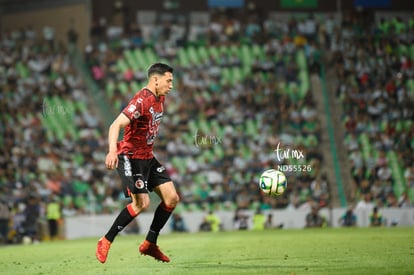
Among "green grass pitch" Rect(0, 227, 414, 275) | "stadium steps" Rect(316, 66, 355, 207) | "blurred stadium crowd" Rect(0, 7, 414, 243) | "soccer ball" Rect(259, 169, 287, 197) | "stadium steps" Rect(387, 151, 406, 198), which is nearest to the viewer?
"green grass pitch" Rect(0, 227, 414, 275)

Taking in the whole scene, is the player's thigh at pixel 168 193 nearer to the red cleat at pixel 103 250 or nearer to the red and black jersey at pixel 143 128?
the red and black jersey at pixel 143 128

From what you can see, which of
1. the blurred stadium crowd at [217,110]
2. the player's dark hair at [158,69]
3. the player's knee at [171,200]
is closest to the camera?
the player's dark hair at [158,69]

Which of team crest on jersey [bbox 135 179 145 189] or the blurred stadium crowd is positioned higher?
the blurred stadium crowd

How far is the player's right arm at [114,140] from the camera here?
10.4 metres

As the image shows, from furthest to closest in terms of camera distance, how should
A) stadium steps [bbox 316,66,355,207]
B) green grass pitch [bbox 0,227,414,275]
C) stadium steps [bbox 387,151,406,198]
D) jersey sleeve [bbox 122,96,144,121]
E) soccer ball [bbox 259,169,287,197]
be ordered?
stadium steps [bbox 316,66,355,207] < stadium steps [bbox 387,151,406,198] < soccer ball [bbox 259,169,287,197] < jersey sleeve [bbox 122,96,144,121] < green grass pitch [bbox 0,227,414,275]

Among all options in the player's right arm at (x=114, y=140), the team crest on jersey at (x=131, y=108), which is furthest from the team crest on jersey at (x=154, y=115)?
the player's right arm at (x=114, y=140)

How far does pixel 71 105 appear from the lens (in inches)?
1227

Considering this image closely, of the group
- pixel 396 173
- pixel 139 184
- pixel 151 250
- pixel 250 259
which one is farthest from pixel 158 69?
pixel 396 173

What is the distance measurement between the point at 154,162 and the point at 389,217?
50.7ft

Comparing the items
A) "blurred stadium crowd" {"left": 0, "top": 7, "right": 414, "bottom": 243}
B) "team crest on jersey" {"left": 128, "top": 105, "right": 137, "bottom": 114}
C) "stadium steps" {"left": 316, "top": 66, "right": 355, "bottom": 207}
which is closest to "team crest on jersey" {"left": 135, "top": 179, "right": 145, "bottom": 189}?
"team crest on jersey" {"left": 128, "top": 105, "right": 137, "bottom": 114}

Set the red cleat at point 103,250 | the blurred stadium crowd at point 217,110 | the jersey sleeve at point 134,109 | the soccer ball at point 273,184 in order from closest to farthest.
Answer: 1. the jersey sleeve at point 134,109
2. the red cleat at point 103,250
3. the soccer ball at point 273,184
4. the blurred stadium crowd at point 217,110

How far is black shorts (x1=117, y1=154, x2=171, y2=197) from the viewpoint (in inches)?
444

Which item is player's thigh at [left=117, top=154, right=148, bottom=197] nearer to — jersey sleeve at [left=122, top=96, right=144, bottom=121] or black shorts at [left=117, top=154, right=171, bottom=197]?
black shorts at [left=117, top=154, right=171, bottom=197]

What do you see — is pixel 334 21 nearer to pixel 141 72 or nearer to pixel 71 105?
pixel 141 72
